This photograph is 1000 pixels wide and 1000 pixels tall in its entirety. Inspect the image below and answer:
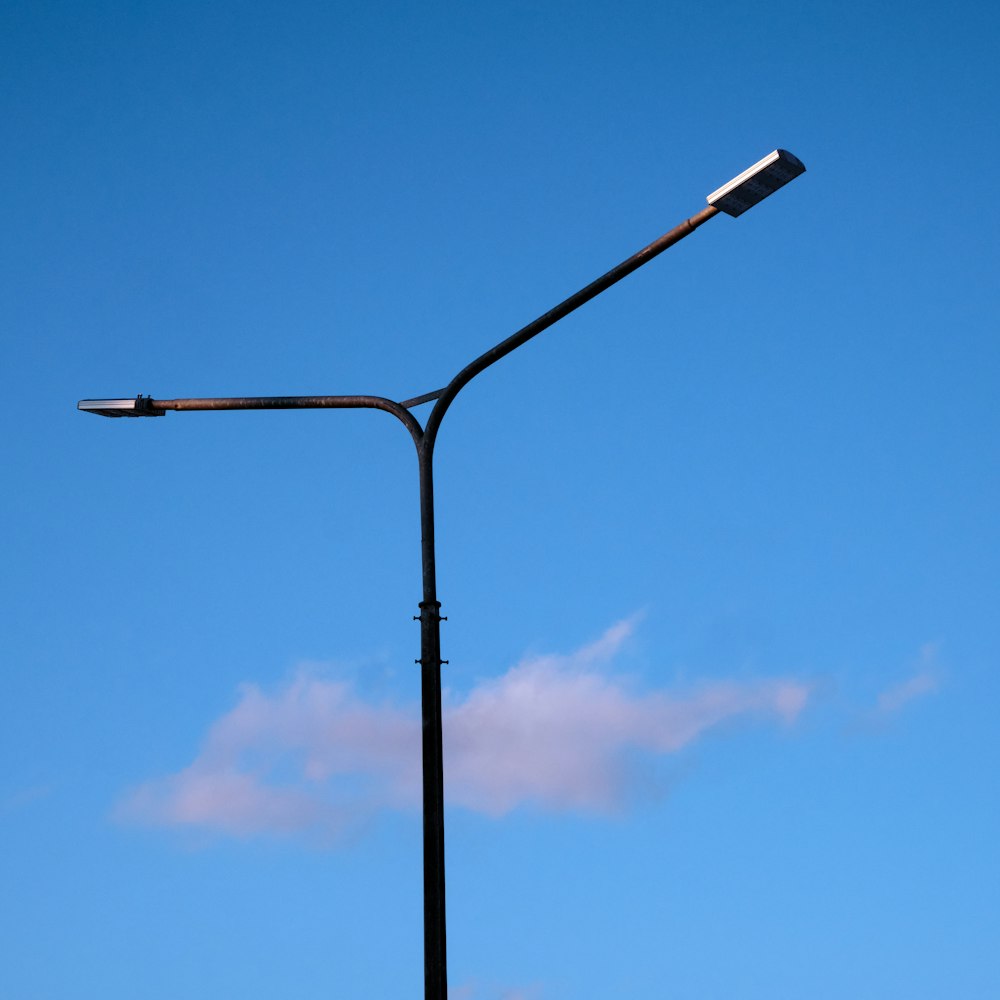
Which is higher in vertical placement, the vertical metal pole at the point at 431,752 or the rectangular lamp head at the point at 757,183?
the rectangular lamp head at the point at 757,183

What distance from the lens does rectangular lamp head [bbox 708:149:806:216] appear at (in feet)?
35.9

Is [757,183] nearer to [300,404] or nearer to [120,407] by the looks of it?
[300,404]

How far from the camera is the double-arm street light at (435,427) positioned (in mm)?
10672

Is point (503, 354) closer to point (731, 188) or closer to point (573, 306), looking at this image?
point (573, 306)

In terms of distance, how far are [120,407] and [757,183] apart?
21.5 ft

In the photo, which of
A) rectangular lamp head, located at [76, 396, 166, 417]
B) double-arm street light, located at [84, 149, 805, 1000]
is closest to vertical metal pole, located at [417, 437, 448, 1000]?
double-arm street light, located at [84, 149, 805, 1000]

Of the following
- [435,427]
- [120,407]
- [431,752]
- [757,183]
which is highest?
[120,407]

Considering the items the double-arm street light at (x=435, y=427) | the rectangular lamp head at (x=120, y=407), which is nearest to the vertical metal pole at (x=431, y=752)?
the double-arm street light at (x=435, y=427)

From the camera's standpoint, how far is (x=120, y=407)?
1402 centimetres

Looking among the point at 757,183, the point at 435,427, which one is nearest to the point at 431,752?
the point at 435,427

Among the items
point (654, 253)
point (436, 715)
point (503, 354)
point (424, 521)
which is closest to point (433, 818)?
point (436, 715)

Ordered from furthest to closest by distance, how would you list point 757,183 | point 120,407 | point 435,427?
point 120,407 < point 435,427 < point 757,183

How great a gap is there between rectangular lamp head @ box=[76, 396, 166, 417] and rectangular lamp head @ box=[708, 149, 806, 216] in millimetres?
5792

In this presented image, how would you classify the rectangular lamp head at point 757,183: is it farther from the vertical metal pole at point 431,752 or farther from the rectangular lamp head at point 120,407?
the rectangular lamp head at point 120,407
